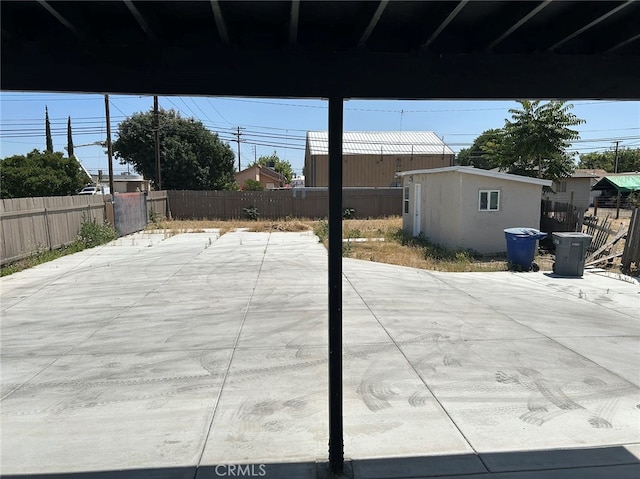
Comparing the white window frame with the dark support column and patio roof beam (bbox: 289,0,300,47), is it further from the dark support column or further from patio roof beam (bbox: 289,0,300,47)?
patio roof beam (bbox: 289,0,300,47)

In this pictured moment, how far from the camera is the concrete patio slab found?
324 cm

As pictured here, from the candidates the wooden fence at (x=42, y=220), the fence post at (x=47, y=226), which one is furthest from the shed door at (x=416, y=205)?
the fence post at (x=47, y=226)

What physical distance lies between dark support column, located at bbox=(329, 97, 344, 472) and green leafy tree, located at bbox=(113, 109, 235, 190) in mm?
35808

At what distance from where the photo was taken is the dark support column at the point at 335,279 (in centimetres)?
278

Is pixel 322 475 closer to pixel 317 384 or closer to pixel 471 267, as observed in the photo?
pixel 317 384

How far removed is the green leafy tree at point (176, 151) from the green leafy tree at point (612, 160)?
6064cm

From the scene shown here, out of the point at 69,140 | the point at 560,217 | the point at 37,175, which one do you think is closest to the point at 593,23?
the point at 560,217

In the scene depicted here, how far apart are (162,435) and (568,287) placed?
8.66 meters

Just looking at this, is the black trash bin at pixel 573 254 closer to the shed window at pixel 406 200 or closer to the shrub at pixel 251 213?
the shed window at pixel 406 200

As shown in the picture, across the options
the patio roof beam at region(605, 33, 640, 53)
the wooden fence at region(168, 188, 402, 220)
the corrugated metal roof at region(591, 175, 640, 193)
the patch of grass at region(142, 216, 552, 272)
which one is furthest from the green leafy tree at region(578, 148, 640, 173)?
the patio roof beam at region(605, 33, 640, 53)

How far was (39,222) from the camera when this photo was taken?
1321cm

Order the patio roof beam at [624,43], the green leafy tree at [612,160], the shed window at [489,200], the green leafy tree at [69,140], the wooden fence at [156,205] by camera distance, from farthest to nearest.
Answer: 1. the green leafy tree at [612,160]
2. the green leafy tree at [69,140]
3. the wooden fence at [156,205]
4. the shed window at [489,200]
5. the patio roof beam at [624,43]

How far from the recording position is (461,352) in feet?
17.7

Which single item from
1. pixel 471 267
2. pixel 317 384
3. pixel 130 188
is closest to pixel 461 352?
pixel 317 384
